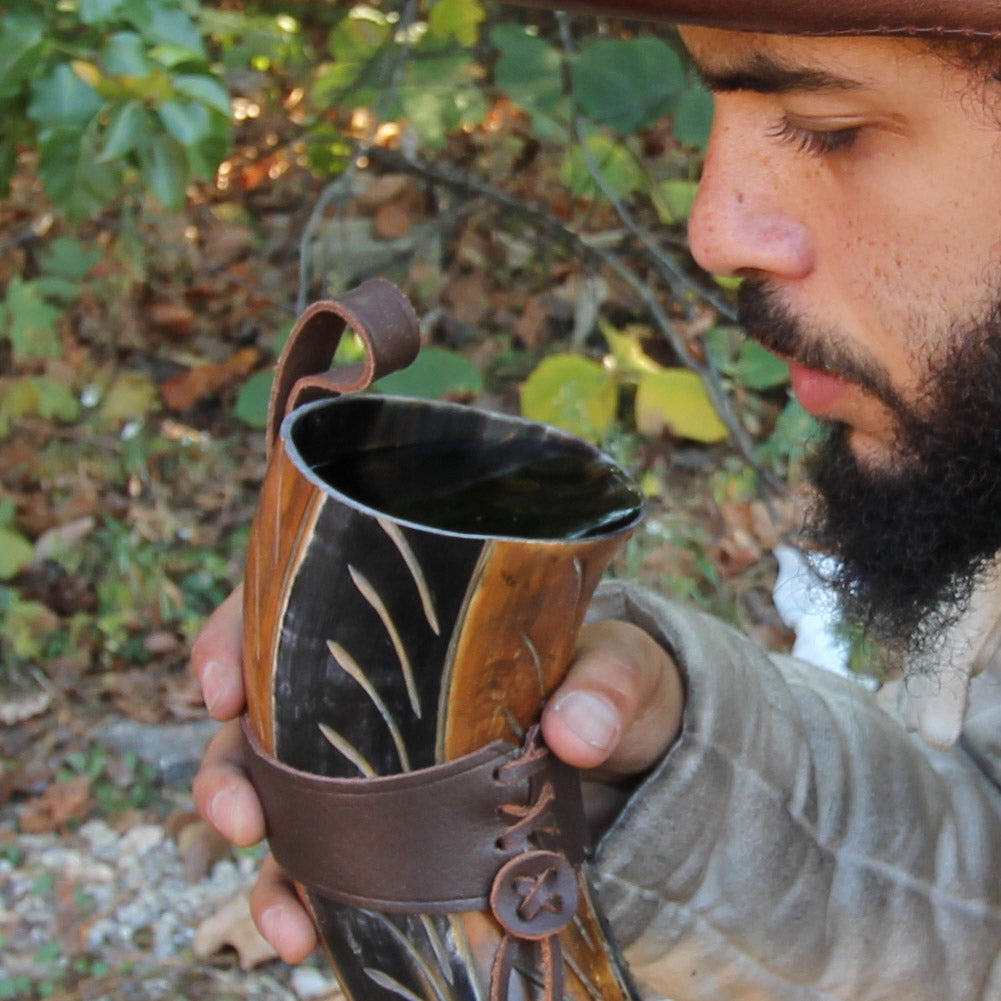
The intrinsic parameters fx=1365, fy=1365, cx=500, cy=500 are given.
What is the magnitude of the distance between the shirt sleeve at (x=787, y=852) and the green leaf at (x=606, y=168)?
2251 mm

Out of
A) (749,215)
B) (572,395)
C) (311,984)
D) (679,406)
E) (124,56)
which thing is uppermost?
(749,215)

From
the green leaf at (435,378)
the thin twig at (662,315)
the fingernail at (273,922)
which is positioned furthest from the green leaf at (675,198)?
the fingernail at (273,922)

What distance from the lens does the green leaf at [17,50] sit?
2596 millimetres

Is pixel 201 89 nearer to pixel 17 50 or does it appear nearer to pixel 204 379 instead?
pixel 17 50

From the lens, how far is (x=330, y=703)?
4.51ft

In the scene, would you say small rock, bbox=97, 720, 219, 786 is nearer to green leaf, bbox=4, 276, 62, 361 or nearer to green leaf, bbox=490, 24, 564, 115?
green leaf, bbox=4, 276, 62, 361

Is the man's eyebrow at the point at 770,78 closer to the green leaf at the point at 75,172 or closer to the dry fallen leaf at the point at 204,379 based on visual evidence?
the green leaf at the point at 75,172

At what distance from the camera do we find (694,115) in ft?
10.9

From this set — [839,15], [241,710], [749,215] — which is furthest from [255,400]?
[839,15]

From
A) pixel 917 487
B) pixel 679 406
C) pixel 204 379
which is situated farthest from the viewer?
pixel 204 379

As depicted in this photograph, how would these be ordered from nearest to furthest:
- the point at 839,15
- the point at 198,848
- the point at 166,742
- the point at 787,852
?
the point at 839,15 → the point at 787,852 → the point at 198,848 → the point at 166,742

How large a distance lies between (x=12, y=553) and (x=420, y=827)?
2582mm

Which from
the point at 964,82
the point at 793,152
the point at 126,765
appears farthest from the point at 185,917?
the point at 964,82

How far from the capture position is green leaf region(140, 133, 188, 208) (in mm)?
2760
